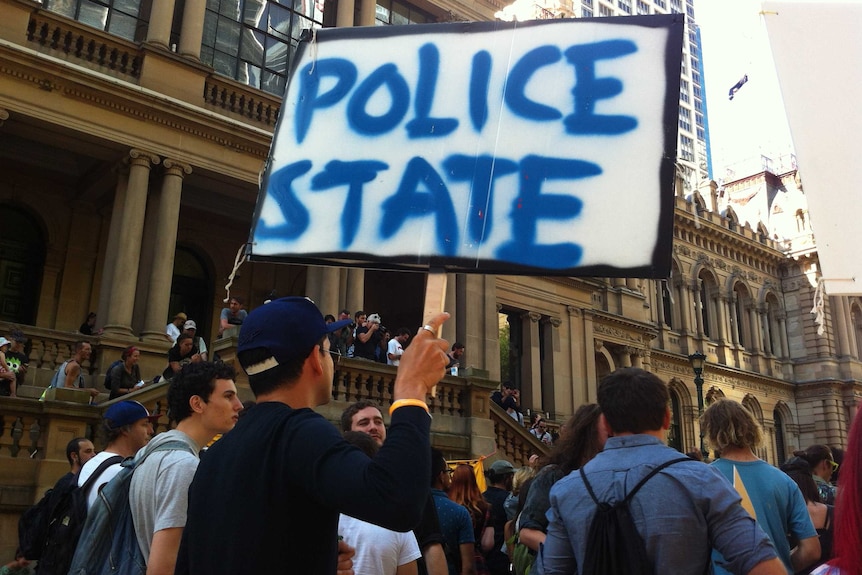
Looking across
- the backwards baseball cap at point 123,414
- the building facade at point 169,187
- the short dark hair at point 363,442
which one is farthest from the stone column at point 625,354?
the backwards baseball cap at point 123,414

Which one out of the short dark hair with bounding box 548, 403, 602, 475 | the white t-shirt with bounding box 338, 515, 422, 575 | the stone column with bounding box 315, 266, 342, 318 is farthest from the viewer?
the stone column with bounding box 315, 266, 342, 318

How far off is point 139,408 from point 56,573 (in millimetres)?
947

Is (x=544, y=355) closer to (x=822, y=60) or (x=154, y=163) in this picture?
(x=154, y=163)

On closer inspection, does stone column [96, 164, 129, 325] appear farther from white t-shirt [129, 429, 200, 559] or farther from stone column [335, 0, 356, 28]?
white t-shirt [129, 429, 200, 559]

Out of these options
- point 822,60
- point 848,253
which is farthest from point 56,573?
point 822,60

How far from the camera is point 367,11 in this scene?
19172 mm

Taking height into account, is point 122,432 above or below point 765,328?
below

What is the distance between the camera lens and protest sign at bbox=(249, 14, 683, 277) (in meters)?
3.11

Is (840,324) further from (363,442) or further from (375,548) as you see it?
(375,548)

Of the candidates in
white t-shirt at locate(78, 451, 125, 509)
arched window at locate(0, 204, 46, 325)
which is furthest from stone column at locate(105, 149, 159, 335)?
white t-shirt at locate(78, 451, 125, 509)

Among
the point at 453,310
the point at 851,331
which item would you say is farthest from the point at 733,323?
the point at 453,310

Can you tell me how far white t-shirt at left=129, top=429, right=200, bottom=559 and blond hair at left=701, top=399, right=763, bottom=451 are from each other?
2.74 meters

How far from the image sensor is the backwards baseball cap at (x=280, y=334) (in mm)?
2338

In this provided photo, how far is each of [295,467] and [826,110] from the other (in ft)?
8.83
